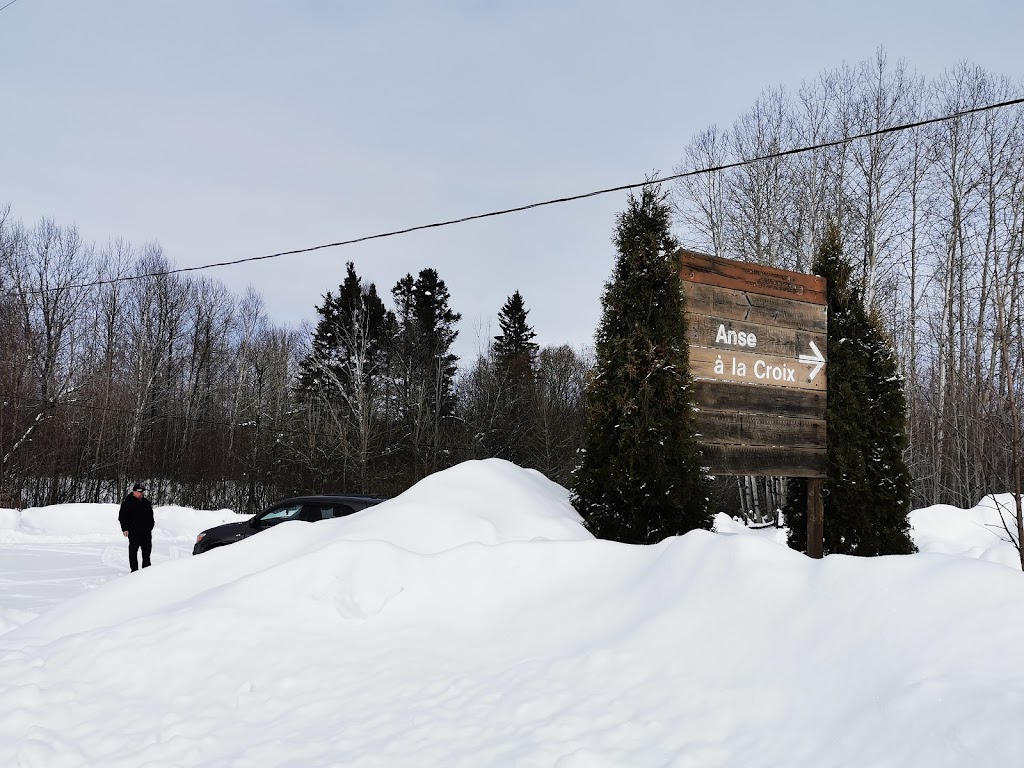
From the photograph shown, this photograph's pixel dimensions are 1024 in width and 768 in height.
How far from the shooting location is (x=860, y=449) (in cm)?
859

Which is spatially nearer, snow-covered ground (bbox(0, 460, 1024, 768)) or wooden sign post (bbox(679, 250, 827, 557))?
snow-covered ground (bbox(0, 460, 1024, 768))

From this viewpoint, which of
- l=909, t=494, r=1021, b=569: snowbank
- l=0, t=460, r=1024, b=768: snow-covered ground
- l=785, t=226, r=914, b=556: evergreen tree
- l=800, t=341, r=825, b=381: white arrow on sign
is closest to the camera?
l=0, t=460, r=1024, b=768: snow-covered ground

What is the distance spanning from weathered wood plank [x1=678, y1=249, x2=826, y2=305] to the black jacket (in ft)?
30.3

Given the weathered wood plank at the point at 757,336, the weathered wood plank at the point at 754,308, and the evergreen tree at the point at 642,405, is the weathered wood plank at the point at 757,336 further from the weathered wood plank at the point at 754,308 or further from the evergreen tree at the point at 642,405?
the evergreen tree at the point at 642,405

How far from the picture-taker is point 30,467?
25.2 meters

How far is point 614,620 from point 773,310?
4.53 metres

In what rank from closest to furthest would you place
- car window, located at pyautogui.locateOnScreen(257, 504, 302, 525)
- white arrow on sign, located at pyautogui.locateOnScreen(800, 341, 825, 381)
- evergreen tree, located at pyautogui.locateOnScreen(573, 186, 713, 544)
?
evergreen tree, located at pyautogui.locateOnScreen(573, 186, 713, 544) → white arrow on sign, located at pyautogui.locateOnScreen(800, 341, 825, 381) → car window, located at pyautogui.locateOnScreen(257, 504, 302, 525)

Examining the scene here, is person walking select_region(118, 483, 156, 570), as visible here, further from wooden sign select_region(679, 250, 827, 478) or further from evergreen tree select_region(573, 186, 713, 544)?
wooden sign select_region(679, 250, 827, 478)

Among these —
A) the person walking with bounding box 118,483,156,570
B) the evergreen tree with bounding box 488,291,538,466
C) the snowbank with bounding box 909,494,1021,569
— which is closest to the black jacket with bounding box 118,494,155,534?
the person walking with bounding box 118,483,156,570

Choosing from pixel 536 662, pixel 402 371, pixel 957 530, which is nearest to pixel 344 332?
pixel 402 371

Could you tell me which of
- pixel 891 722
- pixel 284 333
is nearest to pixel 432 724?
pixel 891 722

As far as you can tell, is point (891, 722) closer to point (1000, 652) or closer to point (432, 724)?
point (1000, 652)

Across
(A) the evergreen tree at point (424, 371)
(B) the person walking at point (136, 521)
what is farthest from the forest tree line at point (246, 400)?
(B) the person walking at point (136, 521)

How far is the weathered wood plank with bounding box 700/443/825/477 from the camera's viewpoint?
7.24 meters
